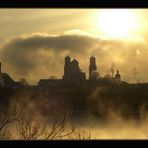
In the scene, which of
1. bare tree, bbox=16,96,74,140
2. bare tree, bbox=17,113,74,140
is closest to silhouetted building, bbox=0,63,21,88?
bare tree, bbox=16,96,74,140

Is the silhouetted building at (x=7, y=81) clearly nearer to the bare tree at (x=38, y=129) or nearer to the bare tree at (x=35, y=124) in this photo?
the bare tree at (x=35, y=124)

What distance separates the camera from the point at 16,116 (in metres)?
2.51

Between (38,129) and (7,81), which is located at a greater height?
(7,81)

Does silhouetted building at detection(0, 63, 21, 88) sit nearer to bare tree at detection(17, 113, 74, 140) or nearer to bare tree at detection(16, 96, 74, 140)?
bare tree at detection(16, 96, 74, 140)

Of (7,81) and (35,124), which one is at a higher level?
(7,81)

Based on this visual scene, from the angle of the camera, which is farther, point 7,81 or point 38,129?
point 38,129

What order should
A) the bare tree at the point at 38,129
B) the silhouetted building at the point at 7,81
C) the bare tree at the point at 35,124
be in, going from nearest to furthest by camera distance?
the silhouetted building at the point at 7,81 < the bare tree at the point at 35,124 < the bare tree at the point at 38,129

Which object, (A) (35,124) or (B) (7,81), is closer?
(B) (7,81)

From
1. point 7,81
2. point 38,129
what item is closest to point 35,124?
point 38,129

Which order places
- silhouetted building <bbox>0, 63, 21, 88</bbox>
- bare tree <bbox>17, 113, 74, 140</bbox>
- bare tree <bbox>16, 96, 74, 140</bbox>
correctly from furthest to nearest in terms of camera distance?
bare tree <bbox>17, 113, 74, 140</bbox> → bare tree <bbox>16, 96, 74, 140</bbox> → silhouetted building <bbox>0, 63, 21, 88</bbox>

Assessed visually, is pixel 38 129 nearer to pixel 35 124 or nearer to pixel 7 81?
pixel 35 124

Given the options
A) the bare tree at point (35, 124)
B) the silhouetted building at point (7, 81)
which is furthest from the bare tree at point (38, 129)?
the silhouetted building at point (7, 81)
